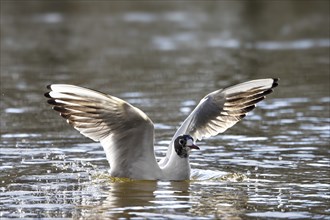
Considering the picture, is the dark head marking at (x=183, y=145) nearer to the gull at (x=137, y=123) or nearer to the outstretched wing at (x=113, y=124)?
the gull at (x=137, y=123)

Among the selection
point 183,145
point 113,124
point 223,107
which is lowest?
point 183,145

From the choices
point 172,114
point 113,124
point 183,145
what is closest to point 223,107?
point 183,145

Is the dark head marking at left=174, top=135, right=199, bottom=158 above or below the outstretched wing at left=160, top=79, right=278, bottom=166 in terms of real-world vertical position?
below

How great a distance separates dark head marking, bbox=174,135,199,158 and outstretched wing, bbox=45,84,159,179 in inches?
13.9

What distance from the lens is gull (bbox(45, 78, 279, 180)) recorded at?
12.5 metres

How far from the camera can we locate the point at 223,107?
13750 millimetres

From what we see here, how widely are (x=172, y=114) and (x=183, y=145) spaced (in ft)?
19.3

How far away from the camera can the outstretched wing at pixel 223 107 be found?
13539mm

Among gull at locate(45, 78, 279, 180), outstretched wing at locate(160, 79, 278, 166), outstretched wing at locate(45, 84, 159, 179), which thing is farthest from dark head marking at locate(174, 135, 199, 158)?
outstretched wing at locate(160, 79, 278, 166)

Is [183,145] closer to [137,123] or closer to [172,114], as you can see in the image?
[137,123]

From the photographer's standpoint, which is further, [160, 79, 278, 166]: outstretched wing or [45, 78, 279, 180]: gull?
[160, 79, 278, 166]: outstretched wing

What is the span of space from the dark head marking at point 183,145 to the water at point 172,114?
1.34ft

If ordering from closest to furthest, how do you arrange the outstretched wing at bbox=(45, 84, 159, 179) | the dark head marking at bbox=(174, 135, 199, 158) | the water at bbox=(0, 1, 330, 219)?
the water at bbox=(0, 1, 330, 219)
the outstretched wing at bbox=(45, 84, 159, 179)
the dark head marking at bbox=(174, 135, 199, 158)

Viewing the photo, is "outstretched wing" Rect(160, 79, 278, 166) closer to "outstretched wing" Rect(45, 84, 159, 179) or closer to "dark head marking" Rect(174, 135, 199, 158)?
"dark head marking" Rect(174, 135, 199, 158)
